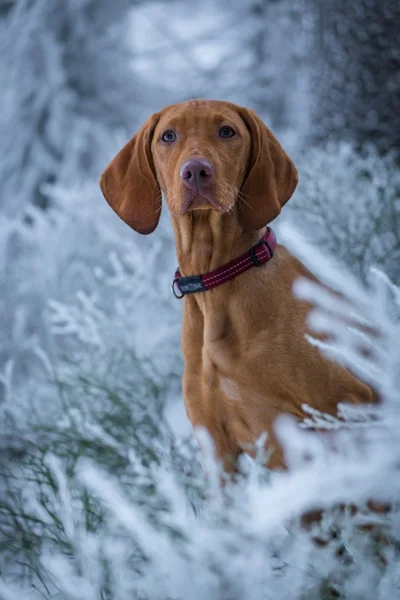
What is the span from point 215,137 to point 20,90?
1.10 meters

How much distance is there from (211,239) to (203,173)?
0.13 meters

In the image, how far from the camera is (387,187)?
94 cm

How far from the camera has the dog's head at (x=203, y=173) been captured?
781mm

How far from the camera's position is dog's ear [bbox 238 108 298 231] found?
0.83 m

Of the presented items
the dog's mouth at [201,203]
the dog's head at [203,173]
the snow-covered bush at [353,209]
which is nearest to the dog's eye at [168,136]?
the dog's head at [203,173]

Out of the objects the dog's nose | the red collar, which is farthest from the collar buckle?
the dog's nose

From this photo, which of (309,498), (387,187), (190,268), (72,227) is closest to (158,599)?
(309,498)

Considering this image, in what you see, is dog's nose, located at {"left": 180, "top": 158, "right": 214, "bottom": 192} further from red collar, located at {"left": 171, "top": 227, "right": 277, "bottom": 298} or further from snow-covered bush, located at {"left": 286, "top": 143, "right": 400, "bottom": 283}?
snow-covered bush, located at {"left": 286, "top": 143, "right": 400, "bottom": 283}

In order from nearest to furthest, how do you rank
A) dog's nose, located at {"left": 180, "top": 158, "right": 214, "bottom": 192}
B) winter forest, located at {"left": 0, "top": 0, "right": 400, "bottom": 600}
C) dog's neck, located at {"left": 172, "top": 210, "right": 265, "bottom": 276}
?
winter forest, located at {"left": 0, "top": 0, "right": 400, "bottom": 600}
dog's nose, located at {"left": 180, "top": 158, "right": 214, "bottom": 192}
dog's neck, located at {"left": 172, "top": 210, "right": 265, "bottom": 276}

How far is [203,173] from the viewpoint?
2.50 feet

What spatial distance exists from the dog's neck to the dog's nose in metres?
0.09

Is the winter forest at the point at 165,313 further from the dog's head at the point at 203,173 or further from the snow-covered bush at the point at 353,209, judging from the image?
the dog's head at the point at 203,173

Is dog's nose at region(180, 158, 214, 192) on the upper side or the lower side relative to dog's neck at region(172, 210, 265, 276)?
upper

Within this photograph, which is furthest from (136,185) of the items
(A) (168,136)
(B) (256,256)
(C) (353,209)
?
(C) (353,209)
